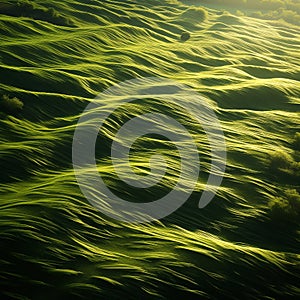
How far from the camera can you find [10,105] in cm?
2517

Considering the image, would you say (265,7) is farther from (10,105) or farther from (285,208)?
(285,208)

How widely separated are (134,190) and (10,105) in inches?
430

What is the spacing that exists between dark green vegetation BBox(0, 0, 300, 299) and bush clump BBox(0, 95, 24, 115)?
4.7 inches

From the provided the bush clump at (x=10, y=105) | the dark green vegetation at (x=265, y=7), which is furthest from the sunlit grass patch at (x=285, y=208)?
the dark green vegetation at (x=265, y=7)

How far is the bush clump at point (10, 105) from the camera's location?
25031 millimetres

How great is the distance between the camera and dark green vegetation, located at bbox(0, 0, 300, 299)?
13609 millimetres

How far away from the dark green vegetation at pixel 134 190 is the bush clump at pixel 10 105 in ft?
0.39

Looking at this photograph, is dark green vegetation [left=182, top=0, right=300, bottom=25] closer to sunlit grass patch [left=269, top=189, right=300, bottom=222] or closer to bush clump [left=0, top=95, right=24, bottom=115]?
bush clump [left=0, top=95, right=24, bottom=115]

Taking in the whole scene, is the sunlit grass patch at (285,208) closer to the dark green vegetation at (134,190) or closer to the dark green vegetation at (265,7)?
the dark green vegetation at (134,190)

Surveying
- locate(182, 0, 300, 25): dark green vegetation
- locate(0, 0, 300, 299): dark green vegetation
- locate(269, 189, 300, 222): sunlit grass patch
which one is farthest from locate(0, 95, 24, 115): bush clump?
locate(182, 0, 300, 25): dark green vegetation

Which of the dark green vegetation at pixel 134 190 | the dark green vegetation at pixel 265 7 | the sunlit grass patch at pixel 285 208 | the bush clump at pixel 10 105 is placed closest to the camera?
the dark green vegetation at pixel 134 190

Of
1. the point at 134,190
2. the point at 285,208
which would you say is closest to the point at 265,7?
the point at 285,208

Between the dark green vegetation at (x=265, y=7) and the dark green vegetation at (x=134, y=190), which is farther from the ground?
the dark green vegetation at (x=265, y=7)

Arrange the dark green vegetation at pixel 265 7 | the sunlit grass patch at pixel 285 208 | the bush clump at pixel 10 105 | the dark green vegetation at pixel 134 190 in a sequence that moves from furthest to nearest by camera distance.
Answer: the dark green vegetation at pixel 265 7 → the bush clump at pixel 10 105 → the sunlit grass patch at pixel 285 208 → the dark green vegetation at pixel 134 190
